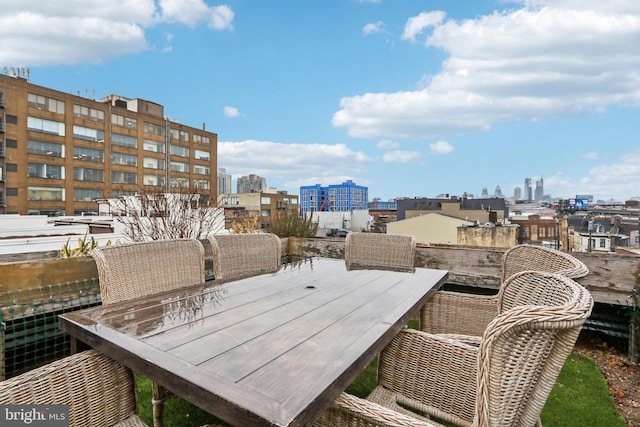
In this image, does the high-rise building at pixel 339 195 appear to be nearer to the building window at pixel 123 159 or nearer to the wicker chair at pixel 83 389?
the building window at pixel 123 159

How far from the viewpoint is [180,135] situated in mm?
39250

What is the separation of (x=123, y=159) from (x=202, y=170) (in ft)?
30.5

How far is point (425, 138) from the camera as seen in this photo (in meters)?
24.2

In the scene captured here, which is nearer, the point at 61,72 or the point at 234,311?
the point at 234,311

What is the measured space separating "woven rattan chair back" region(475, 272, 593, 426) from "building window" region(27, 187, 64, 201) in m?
34.6

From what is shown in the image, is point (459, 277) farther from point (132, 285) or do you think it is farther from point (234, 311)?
point (132, 285)

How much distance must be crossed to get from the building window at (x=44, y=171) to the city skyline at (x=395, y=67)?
6.82 meters

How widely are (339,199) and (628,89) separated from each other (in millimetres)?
38441

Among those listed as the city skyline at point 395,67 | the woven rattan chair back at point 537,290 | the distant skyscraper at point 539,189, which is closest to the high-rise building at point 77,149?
the city skyline at point 395,67

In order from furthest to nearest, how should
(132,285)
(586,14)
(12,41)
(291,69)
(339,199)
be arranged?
(339,199) → (12,41) → (291,69) → (586,14) → (132,285)

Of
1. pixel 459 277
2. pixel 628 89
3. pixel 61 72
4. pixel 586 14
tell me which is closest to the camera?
pixel 459 277

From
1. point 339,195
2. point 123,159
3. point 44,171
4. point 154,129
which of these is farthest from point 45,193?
point 339,195

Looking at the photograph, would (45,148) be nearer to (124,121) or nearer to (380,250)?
(124,121)

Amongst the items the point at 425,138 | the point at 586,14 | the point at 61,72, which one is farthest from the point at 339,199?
the point at 586,14
